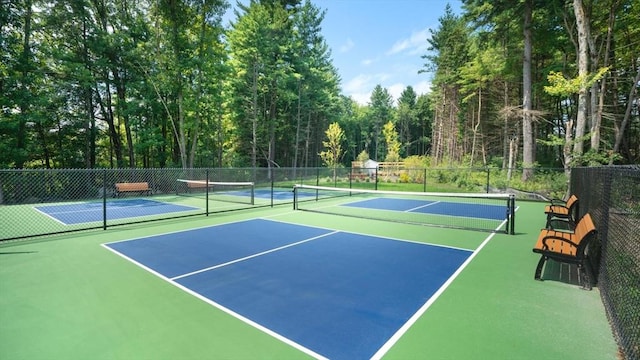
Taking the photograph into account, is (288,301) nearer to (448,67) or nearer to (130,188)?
(130,188)

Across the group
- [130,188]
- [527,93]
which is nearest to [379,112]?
[527,93]

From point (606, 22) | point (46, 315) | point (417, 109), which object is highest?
point (417, 109)

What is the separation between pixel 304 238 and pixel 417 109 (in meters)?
63.8

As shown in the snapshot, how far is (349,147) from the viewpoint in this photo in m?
61.8

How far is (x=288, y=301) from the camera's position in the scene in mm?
4035

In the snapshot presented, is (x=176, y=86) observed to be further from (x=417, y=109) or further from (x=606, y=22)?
(x=417, y=109)

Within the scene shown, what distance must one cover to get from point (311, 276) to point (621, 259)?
13.5 ft

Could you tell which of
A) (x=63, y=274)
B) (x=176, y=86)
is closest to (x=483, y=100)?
Answer: (x=176, y=86)

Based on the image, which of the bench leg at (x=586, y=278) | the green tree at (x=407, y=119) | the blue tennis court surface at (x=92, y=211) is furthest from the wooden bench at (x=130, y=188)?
the green tree at (x=407, y=119)

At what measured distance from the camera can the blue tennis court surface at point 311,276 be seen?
3.36 meters

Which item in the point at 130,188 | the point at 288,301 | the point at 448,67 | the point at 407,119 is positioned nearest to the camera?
the point at 288,301

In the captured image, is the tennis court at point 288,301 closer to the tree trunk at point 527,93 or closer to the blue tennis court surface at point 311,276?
the blue tennis court surface at point 311,276

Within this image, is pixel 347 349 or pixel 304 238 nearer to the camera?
pixel 347 349

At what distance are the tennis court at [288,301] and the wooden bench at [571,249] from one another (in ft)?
0.78
